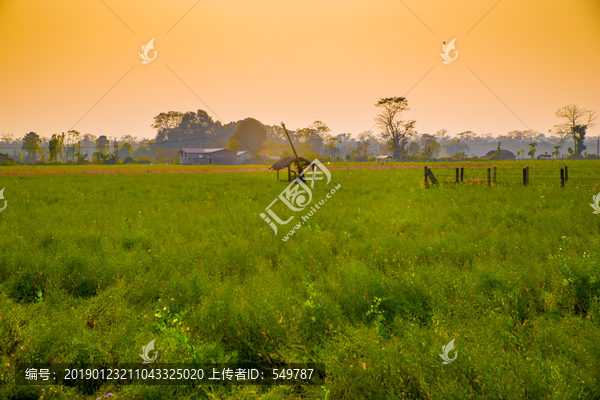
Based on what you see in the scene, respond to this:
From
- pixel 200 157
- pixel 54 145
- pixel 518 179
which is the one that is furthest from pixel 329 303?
pixel 54 145

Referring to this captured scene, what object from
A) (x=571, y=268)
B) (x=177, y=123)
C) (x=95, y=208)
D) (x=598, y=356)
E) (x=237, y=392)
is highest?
(x=177, y=123)

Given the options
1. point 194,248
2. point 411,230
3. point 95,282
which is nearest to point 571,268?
point 411,230

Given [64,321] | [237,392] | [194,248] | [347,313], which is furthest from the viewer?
[194,248]

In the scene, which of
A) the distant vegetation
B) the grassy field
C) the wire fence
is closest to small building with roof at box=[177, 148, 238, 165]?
the distant vegetation

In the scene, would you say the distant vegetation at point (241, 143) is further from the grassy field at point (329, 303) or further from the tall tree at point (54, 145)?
the grassy field at point (329, 303)

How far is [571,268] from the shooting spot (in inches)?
195

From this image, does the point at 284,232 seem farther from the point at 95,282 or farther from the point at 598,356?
the point at 598,356

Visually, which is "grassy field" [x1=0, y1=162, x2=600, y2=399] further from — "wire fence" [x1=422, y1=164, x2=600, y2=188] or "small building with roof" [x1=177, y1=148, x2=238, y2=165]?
"small building with roof" [x1=177, y1=148, x2=238, y2=165]

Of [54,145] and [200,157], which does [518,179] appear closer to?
[200,157]

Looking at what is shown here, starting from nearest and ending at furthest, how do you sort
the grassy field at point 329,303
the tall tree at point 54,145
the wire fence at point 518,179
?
the grassy field at point 329,303, the wire fence at point 518,179, the tall tree at point 54,145

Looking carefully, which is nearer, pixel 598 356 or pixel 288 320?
pixel 598 356

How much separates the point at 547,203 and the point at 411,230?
6478 millimetres

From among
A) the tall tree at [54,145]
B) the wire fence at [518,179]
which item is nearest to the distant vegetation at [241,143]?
the tall tree at [54,145]

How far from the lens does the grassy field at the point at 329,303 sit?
2.98 metres
